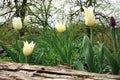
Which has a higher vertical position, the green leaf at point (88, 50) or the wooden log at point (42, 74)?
the green leaf at point (88, 50)

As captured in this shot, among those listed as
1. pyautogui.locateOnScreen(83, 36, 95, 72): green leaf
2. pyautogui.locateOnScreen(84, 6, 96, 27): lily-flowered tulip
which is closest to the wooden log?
pyautogui.locateOnScreen(83, 36, 95, 72): green leaf

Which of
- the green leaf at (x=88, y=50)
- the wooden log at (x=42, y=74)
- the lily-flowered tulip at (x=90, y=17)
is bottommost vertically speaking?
the wooden log at (x=42, y=74)

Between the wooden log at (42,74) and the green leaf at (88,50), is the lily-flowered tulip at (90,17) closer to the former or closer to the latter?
the green leaf at (88,50)

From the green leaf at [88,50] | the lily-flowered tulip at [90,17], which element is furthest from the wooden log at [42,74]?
the lily-flowered tulip at [90,17]

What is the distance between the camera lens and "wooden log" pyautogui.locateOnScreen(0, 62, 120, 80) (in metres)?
1.79

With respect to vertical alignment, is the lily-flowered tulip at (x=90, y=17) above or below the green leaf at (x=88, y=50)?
above

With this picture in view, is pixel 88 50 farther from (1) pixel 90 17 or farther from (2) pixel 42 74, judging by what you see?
(2) pixel 42 74

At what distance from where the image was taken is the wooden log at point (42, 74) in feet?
5.87

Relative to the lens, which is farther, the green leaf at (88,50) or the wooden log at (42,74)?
the green leaf at (88,50)

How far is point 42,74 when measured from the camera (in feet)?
6.20

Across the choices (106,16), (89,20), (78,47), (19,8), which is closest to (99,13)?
(106,16)

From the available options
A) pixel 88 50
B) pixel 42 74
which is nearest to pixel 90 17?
pixel 88 50

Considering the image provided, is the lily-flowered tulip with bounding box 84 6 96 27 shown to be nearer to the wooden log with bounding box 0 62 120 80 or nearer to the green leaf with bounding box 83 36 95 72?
the green leaf with bounding box 83 36 95 72

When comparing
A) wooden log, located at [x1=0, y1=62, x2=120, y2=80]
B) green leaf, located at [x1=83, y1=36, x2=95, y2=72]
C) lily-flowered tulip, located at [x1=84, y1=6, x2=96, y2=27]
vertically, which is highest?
lily-flowered tulip, located at [x1=84, y1=6, x2=96, y2=27]
